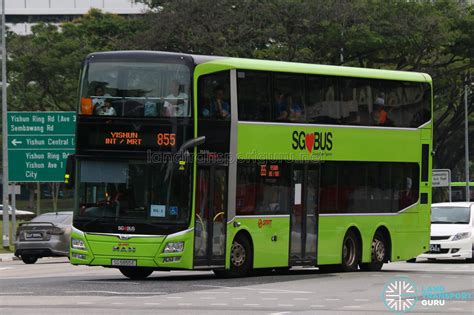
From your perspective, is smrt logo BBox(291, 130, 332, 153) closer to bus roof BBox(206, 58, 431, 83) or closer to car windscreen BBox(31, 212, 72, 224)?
bus roof BBox(206, 58, 431, 83)

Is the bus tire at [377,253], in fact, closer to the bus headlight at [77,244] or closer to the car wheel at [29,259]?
the bus headlight at [77,244]

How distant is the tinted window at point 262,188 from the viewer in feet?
75.3

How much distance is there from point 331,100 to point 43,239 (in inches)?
464

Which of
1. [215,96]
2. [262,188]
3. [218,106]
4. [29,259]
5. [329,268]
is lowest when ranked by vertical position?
[29,259]

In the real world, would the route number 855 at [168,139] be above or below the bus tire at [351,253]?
above

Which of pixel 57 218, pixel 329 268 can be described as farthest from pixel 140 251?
pixel 57 218

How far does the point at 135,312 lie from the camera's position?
51.8ft

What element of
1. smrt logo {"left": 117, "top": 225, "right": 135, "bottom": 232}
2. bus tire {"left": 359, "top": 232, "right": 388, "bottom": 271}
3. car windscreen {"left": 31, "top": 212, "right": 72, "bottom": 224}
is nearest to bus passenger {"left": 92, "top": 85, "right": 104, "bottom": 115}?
smrt logo {"left": 117, "top": 225, "right": 135, "bottom": 232}

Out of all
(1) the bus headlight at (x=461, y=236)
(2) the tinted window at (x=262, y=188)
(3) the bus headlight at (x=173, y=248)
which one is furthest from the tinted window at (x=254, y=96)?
(1) the bus headlight at (x=461, y=236)

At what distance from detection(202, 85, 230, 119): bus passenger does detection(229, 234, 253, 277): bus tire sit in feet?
7.70

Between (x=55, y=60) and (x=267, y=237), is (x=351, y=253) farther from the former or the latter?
(x=55, y=60)

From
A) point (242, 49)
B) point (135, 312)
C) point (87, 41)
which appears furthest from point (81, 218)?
point (87, 41)

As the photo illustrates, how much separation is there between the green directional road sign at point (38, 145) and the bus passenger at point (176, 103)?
20.2 m

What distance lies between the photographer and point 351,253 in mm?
26000
